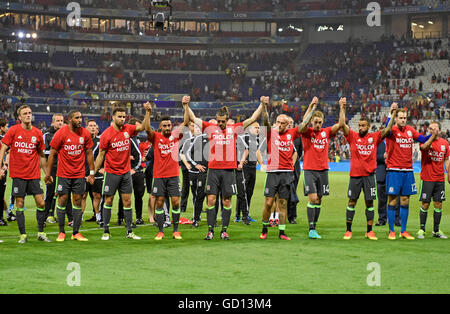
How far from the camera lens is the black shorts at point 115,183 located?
1203 centimetres

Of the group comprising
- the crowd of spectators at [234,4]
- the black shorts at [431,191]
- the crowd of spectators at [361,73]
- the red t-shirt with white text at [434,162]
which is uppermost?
the crowd of spectators at [234,4]

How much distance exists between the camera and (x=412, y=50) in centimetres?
5975

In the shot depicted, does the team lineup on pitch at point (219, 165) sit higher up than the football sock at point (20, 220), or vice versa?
the team lineup on pitch at point (219, 165)

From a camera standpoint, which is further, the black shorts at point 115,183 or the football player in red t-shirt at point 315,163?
the football player in red t-shirt at point 315,163

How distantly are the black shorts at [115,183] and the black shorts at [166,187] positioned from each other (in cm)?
52

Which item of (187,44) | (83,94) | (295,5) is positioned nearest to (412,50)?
(295,5)

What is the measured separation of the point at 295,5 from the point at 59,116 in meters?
58.5

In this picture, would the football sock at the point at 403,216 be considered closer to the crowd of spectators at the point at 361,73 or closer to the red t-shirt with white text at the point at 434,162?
the red t-shirt with white text at the point at 434,162

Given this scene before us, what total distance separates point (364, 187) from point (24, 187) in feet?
21.2

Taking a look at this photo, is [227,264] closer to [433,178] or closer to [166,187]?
[166,187]

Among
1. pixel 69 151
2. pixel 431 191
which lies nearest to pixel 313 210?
pixel 431 191

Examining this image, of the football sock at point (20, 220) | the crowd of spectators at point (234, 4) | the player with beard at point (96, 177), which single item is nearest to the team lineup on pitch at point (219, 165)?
the football sock at point (20, 220)

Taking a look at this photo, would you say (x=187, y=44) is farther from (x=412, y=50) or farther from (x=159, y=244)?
(x=159, y=244)

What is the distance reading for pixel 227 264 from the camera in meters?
9.45
